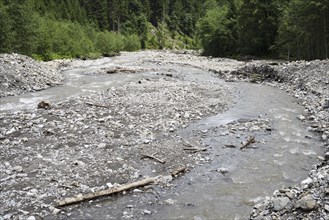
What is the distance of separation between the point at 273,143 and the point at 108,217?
8095mm

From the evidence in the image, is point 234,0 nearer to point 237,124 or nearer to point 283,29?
point 283,29

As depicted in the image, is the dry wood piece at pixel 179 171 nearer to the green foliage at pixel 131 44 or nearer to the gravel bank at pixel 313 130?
the gravel bank at pixel 313 130

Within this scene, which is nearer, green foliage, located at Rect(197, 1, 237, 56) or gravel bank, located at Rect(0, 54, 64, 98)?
gravel bank, located at Rect(0, 54, 64, 98)

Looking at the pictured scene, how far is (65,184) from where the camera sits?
9.97 metres

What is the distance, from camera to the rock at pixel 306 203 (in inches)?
295

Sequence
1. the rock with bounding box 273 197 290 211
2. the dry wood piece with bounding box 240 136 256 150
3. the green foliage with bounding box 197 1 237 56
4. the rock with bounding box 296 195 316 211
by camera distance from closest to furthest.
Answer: the rock with bounding box 296 195 316 211 → the rock with bounding box 273 197 290 211 → the dry wood piece with bounding box 240 136 256 150 → the green foliage with bounding box 197 1 237 56

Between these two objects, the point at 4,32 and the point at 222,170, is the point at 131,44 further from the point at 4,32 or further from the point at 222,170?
the point at 222,170

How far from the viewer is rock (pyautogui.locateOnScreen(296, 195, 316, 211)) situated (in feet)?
24.6

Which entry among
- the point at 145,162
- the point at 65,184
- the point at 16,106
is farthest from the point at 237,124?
the point at 16,106

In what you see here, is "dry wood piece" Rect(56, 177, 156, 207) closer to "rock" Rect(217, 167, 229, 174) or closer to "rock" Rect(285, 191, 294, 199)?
"rock" Rect(217, 167, 229, 174)

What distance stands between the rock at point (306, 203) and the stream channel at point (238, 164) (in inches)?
56.0

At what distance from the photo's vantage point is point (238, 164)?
1170cm

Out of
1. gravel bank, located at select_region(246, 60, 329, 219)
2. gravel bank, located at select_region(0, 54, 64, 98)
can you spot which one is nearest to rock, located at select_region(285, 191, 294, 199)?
gravel bank, located at select_region(246, 60, 329, 219)

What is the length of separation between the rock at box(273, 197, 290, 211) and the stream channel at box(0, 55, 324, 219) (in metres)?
0.81
